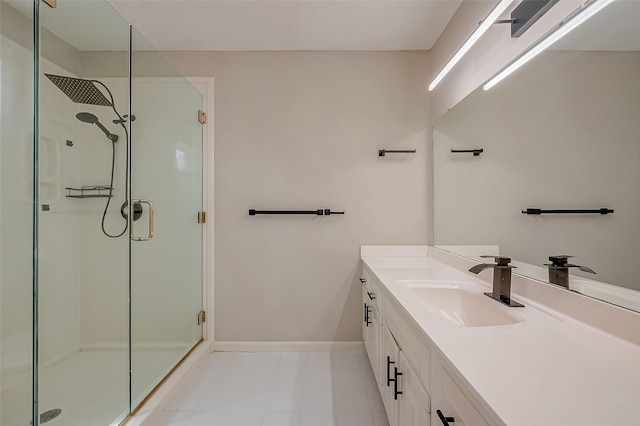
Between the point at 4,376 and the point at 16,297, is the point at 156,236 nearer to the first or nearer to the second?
the point at 16,297

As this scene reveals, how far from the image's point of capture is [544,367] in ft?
2.22

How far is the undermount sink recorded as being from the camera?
3.82ft

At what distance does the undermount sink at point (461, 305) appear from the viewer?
1.16 m

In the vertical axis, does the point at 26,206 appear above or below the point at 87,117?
below

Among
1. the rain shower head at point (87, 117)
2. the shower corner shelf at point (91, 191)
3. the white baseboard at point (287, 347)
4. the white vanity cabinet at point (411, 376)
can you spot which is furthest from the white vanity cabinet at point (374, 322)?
the rain shower head at point (87, 117)

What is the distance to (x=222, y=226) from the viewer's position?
94.5 inches

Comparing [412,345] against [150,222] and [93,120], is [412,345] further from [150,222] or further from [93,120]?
[93,120]

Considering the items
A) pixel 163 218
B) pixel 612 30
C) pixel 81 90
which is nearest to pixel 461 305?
pixel 612 30

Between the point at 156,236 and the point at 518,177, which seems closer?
the point at 518,177

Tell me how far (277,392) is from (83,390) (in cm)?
104

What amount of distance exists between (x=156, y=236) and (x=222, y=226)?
0.54 meters

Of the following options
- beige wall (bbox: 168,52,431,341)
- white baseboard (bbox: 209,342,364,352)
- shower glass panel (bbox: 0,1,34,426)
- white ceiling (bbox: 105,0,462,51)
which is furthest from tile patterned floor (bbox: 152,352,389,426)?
white ceiling (bbox: 105,0,462,51)

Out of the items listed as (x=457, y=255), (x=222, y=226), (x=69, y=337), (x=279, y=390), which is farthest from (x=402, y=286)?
(x=69, y=337)

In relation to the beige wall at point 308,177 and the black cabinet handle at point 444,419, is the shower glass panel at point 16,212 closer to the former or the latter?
the beige wall at point 308,177
